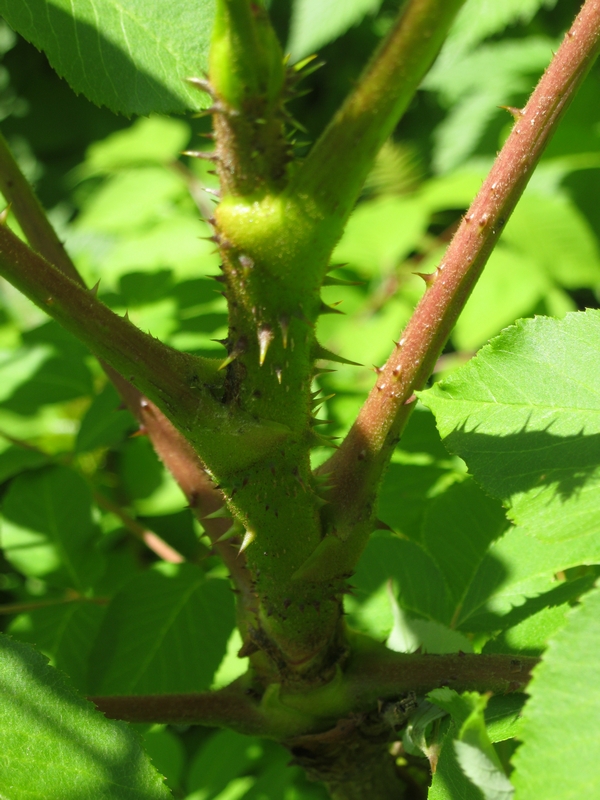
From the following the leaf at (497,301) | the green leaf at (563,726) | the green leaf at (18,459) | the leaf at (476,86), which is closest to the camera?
the green leaf at (563,726)

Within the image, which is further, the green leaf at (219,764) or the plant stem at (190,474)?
the green leaf at (219,764)

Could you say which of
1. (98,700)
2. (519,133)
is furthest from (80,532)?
(519,133)

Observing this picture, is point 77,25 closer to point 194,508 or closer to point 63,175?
point 194,508

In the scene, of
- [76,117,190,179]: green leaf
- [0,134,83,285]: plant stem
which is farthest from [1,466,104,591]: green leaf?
[76,117,190,179]: green leaf

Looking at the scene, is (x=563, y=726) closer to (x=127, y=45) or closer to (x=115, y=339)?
(x=115, y=339)

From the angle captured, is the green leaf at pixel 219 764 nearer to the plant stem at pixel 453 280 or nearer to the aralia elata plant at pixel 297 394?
the aralia elata plant at pixel 297 394

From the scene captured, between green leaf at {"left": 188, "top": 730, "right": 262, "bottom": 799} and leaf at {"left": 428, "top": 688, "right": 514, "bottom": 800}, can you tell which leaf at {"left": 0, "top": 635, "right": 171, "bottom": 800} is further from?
green leaf at {"left": 188, "top": 730, "right": 262, "bottom": 799}

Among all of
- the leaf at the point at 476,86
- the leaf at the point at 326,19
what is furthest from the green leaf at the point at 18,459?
the leaf at the point at 476,86
